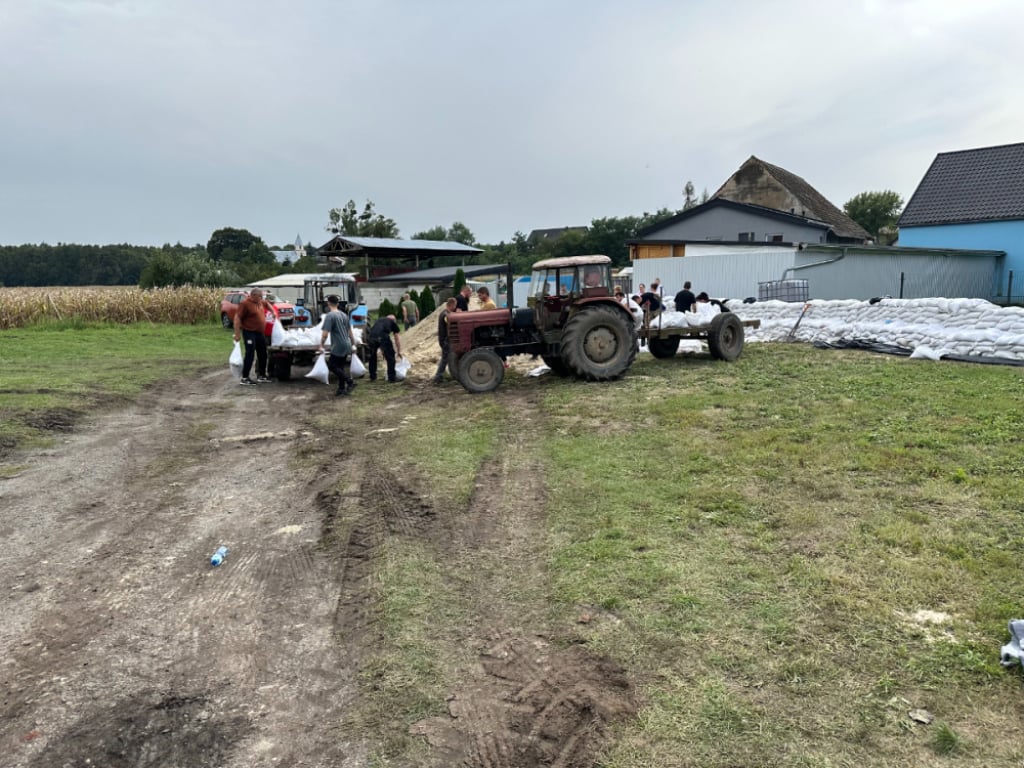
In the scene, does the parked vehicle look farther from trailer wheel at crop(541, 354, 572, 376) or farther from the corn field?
the corn field

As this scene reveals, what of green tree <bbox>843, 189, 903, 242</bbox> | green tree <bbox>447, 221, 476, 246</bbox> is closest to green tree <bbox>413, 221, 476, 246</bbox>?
green tree <bbox>447, 221, 476, 246</bbox>

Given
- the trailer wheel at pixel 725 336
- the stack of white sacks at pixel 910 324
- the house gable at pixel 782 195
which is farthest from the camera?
the house gable at pixel 782 195

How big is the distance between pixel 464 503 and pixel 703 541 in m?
1.86

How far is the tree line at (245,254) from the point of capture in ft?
142

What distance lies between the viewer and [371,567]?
160 inches

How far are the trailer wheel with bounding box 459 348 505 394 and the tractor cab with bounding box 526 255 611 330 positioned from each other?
958 millimetres

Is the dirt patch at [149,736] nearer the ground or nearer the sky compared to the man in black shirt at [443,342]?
nearer the ground

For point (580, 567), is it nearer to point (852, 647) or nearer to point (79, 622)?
point (852, 647)

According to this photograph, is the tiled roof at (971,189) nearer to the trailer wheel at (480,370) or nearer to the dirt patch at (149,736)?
the trailer wheel at (480,370)

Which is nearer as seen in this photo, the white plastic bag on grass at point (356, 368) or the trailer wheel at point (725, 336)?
the white plastic bag on grass at point (356, 368)

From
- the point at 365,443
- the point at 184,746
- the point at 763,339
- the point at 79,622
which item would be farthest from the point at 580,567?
the point at 763,339

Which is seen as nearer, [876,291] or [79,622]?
[79,622]

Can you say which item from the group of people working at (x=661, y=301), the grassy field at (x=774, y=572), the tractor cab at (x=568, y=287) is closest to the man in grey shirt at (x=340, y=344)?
the grassy field at (x=774, y=572)

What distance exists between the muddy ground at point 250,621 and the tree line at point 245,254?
3587 cm
